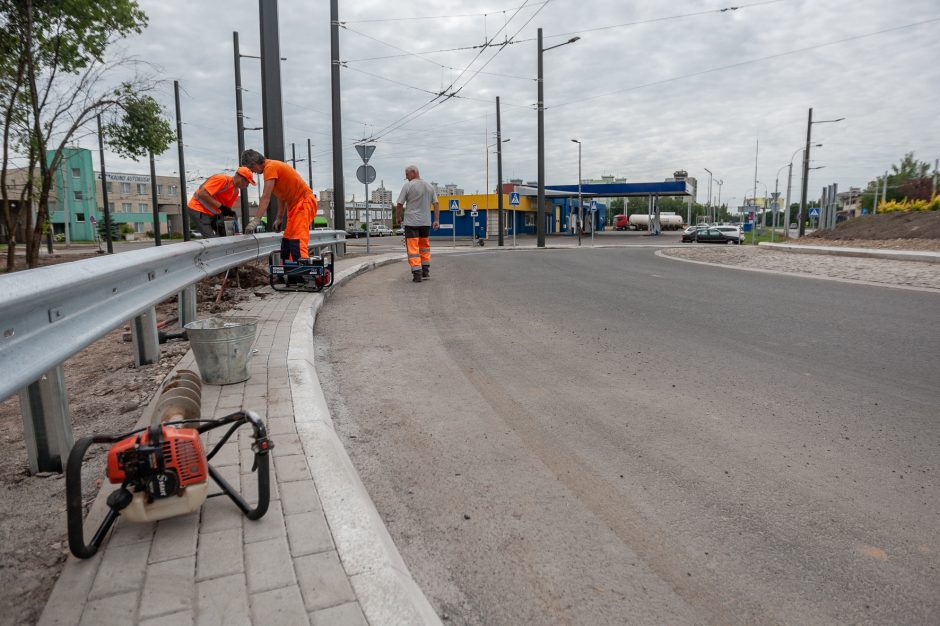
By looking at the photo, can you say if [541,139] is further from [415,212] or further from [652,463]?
[652,463]

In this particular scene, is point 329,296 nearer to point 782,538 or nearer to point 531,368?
point 531,368

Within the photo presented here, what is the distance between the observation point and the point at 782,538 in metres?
2.68

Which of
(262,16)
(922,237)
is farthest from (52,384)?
(922,237)

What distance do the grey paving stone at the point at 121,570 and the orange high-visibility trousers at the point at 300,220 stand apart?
21.6ft

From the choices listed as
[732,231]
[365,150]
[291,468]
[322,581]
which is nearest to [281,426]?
[291,468]

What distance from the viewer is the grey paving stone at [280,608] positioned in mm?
1884

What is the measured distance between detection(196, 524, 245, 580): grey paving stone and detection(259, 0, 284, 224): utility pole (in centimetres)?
1011

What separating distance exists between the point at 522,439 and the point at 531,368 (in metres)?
1.68

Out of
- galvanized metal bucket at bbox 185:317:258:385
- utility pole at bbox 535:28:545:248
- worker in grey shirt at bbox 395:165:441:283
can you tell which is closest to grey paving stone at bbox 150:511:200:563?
galvanized metal bucket at bbox 185:317:258:385

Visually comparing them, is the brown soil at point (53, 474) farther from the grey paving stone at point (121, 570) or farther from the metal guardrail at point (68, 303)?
the metal guardrail at point (68, 303)

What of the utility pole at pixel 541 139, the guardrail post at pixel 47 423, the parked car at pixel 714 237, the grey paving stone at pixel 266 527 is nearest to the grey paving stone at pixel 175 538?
the grey paving stone at pixel 266 527

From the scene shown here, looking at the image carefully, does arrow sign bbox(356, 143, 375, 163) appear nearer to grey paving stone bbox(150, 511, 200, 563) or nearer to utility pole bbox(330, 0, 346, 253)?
utility pole bbox(330, 0, 346, 253)

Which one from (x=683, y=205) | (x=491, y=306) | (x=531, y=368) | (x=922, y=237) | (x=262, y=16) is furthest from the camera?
(x=683, y=205)

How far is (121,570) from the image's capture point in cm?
214
